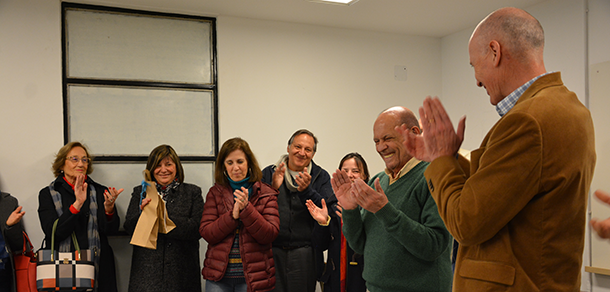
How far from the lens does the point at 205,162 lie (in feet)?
13.5

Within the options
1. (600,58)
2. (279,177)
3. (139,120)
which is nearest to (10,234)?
(139,120)

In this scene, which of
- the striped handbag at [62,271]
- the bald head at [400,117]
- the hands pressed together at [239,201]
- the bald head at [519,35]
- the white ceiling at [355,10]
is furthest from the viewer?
the white ceiling at [355,10]

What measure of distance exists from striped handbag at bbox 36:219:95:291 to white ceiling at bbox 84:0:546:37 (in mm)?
2122

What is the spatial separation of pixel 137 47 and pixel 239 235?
81.0 inches

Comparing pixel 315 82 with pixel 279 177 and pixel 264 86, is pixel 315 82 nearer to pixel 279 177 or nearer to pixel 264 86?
pixel 264 86

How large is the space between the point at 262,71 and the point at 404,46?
5.68ft

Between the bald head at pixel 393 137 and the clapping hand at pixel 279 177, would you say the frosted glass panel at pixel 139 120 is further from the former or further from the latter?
the bald head at pixel 393 137

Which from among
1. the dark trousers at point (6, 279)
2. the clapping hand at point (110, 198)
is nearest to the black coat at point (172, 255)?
the clapping hand at point (110, 198)

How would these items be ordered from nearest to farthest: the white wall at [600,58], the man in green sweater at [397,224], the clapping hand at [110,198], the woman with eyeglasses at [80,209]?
the man in green sweater at [397,224] → the woman with eyeglasses at [80,209] → the clapping hand at [110,198] → the white wall at [600,58]

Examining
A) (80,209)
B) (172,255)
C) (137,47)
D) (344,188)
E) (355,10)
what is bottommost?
(172,255)

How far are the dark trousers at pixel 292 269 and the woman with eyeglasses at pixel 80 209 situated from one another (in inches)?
51.0

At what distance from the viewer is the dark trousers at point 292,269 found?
3.17 m

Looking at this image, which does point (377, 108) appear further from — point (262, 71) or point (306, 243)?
point (306, 243)

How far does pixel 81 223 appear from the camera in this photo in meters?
3.25
